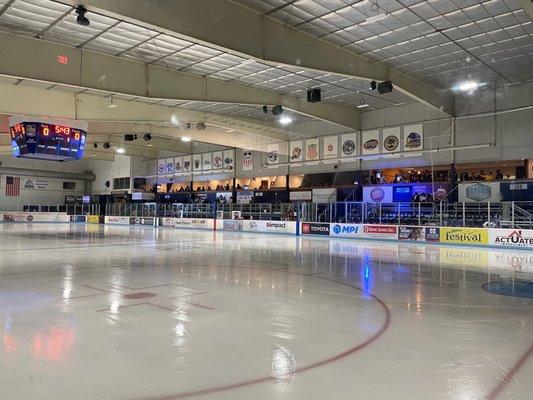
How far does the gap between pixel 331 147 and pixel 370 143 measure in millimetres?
3365

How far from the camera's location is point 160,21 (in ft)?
39.9

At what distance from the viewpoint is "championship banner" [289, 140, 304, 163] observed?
36.6 metres

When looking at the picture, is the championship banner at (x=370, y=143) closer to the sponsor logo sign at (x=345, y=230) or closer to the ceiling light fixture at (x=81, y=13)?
the sponsor logo sign at (x=345, y=230)

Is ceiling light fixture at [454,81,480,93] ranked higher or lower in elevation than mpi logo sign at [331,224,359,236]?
higher

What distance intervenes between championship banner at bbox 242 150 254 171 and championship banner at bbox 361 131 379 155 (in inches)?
476

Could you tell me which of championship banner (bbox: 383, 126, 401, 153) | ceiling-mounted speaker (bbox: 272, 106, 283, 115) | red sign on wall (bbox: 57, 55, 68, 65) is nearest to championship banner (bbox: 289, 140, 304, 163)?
championship banner (bbox: 383, 126, 401, 153)

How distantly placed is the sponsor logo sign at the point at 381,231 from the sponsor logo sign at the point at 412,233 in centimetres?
31

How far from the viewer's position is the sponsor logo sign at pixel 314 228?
30778 mm

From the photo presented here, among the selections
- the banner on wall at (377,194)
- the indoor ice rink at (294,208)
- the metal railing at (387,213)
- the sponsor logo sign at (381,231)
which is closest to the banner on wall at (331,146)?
the indoor ice rink at (294,208)

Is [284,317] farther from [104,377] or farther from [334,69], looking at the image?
[334,69]

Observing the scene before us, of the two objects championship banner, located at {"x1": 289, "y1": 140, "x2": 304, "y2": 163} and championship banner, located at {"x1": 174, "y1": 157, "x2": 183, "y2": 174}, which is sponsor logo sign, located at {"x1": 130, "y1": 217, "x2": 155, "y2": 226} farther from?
championship banner, located at {"x1": 289, "y1": 140, "x2": 304, "y2": 163}

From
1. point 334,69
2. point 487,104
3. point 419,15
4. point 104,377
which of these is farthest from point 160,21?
point 487,104

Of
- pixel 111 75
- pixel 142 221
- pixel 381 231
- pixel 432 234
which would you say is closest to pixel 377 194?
pixel 381 231

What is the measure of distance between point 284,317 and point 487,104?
79.7ft
